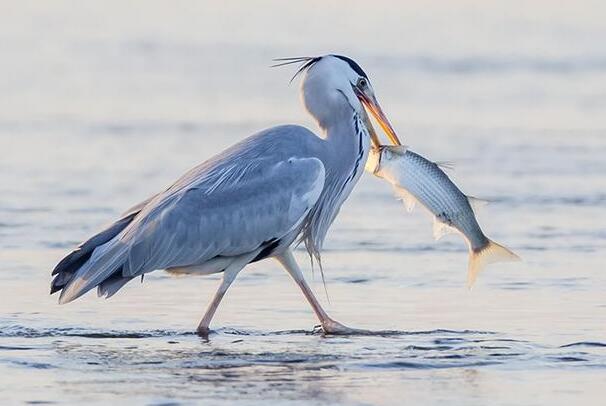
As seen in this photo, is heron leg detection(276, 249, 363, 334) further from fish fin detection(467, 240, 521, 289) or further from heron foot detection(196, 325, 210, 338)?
fish fin detection(467, 240, 521, 289)

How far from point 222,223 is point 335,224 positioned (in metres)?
3.53

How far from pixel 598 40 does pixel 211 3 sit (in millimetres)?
8177

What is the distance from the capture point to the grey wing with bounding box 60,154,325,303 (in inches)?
384

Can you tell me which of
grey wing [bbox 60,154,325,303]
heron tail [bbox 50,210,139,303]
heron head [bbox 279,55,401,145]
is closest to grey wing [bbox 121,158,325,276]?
grey wing [bbox 60,154,325,303]

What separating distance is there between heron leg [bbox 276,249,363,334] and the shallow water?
0.13 m

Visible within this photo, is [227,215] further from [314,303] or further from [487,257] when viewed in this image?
[487,257]

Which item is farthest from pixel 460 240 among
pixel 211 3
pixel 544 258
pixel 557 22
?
pixel 211 3

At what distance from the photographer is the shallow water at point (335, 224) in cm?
837

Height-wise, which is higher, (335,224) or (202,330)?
(335,224)

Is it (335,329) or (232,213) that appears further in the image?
(232,213)

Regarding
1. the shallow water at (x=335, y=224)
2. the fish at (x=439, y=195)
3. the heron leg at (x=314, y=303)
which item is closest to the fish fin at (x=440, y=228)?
the fish at (x=439, y=195)

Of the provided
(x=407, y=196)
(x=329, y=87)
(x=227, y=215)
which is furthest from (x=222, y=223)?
(x=407, y=196)

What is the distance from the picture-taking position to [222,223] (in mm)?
9820

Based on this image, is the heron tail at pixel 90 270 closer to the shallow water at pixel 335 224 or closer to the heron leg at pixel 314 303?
the shallow water at pixel 335 224
